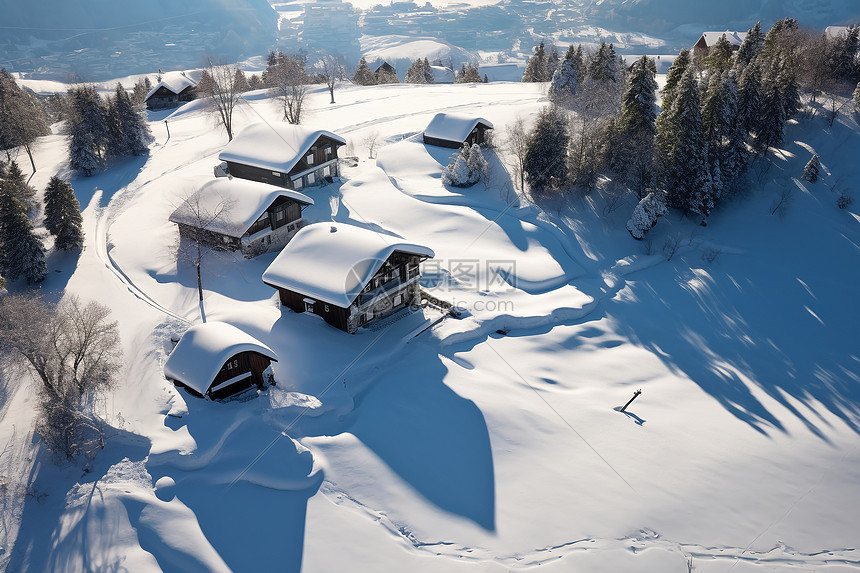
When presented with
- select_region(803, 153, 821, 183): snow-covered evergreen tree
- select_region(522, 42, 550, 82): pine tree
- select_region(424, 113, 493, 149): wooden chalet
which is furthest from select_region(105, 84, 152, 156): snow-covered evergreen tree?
select_region(803, 153, 821, 183): snow-covered evergreen tree

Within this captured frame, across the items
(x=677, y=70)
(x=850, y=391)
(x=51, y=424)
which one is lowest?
(x=850, y=391)

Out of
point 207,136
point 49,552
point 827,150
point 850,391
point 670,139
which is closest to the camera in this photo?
point 49,552

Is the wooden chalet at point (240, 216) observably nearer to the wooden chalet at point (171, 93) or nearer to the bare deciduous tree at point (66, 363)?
the bare deciduous tree at point (66, 363)

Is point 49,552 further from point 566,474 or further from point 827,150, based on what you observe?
point 827,150

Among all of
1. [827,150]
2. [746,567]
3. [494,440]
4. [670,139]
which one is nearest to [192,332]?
[494,440]

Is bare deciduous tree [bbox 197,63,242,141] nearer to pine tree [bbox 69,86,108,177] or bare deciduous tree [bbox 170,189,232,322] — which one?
pine tree [bbox 69,86,108,177]

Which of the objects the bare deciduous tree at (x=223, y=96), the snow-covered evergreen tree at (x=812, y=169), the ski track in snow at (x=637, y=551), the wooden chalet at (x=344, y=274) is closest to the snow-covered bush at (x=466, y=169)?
the wooden chalet at (x=344, y=274)
